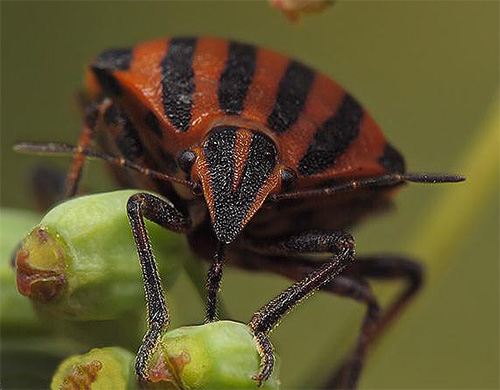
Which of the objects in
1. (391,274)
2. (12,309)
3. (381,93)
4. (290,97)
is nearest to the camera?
(12,309)

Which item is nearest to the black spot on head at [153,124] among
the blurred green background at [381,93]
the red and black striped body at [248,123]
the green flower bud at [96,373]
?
the red and black striped body at [248,123]

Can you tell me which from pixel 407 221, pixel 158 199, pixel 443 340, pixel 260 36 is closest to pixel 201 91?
pixel 158 199

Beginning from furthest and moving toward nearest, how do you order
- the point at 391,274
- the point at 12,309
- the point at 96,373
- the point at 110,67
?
the point at 391,274 → the point at 110,67 → the point at 12,309 → the point at 96,373

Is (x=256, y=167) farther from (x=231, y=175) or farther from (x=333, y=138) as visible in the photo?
(x=333, y=138)

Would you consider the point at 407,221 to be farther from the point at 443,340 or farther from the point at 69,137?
the point at 69,137

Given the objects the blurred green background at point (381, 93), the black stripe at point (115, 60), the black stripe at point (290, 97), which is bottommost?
the blurred green background at point (381, 93)

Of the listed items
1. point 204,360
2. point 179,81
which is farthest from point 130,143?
point 204,360

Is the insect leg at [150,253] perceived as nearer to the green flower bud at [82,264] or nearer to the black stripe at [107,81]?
the green flower bud at [82,264]

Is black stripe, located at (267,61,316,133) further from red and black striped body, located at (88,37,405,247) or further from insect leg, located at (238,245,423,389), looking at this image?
insect leg, located at (238,245,423,389)
